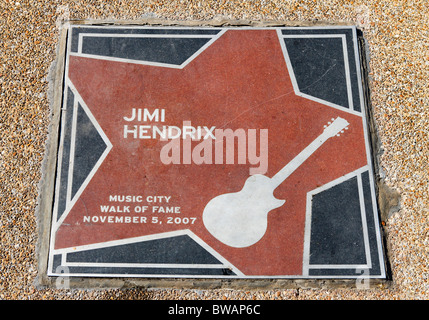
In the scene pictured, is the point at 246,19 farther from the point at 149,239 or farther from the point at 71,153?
the point at 149,239

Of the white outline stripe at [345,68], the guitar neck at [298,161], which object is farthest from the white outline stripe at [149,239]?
the white outline stripe at [345,68]

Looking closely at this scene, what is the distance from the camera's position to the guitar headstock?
8.66 feet

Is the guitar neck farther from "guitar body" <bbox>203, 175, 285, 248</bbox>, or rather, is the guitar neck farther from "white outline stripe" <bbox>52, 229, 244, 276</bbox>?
"white outline stripe" <bbox>52, 229, 244, 276</bbox>

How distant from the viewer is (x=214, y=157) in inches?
102

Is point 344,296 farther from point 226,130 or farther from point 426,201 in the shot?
point 226,130

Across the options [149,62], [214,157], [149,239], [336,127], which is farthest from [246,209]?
[149,62]

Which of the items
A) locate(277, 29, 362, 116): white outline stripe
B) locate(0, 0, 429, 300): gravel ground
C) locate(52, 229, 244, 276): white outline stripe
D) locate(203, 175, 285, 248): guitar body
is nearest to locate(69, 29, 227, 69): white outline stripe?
locate(0, 0, 429, 300): gravel ground

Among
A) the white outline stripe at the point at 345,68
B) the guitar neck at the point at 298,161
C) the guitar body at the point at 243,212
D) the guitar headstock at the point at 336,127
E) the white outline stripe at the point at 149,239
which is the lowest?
the white outline stripe at the point at 149,239

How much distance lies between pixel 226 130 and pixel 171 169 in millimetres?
497

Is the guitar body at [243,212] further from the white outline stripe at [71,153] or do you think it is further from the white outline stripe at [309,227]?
the white outline stripe at [71,153]

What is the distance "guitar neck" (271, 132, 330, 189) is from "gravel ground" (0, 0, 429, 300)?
1.55 ft

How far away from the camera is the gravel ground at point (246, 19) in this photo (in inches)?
97.1
